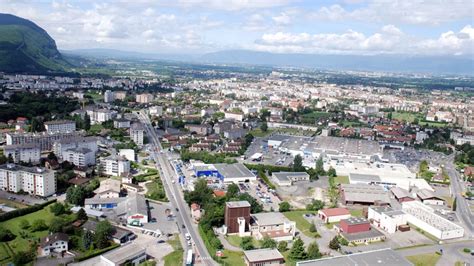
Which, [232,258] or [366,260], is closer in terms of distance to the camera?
[366,260]

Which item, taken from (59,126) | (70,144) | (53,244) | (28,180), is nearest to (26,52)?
(59,126)

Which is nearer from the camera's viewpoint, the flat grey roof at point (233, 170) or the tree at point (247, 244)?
the tree at point (247, 244)

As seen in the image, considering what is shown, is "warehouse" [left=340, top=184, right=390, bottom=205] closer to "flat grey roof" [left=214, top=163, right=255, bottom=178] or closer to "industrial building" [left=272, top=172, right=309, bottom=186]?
"industrial building" [left=272, top=172, right=309, bottom=186]

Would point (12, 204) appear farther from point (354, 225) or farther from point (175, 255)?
point (354, 225)

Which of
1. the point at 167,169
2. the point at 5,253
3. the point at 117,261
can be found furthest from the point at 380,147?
the point at 5,253

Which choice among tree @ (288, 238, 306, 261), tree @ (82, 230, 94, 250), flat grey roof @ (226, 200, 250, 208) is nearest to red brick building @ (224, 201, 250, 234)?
flat grey roof @ (226, 200, 250, 208)

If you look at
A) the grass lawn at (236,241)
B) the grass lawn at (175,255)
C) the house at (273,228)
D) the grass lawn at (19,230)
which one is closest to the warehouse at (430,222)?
the house at (273,228)

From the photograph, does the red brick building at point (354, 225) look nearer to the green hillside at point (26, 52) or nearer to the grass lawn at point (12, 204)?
the grass lawn at point (12, 204)
